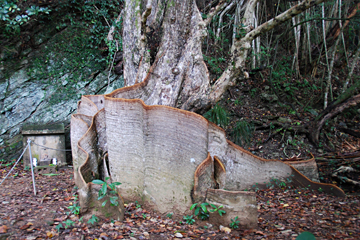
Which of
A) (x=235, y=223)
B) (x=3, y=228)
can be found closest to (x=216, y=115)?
(x=235, y=223)

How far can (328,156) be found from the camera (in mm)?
4941

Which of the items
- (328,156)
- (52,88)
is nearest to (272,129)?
(328,156)

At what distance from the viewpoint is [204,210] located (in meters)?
2.40

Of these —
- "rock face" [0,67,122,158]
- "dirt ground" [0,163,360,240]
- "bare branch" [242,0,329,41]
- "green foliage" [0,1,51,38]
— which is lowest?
"dirt ground" [0,163,360,240]

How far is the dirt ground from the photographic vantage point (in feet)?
7.57

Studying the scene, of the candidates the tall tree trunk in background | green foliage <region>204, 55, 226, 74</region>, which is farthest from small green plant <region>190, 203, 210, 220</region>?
green foliage <region>204, 55, 226, 74</region>

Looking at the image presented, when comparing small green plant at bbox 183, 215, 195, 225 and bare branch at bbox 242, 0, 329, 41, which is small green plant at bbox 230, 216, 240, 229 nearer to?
small green plant at bbox 183, 215, 195, 225

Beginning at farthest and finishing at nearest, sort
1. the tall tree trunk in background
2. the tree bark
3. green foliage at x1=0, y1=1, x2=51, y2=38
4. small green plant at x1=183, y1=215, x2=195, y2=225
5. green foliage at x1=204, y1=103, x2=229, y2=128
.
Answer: green foliage at x1=0, y1=1, x2=51, y2=38 < green foliage at x1=204, y1=103, x2=229, y2=128 < the tree bark < the tall tree trunk in background < small green plant at x1=183, y1=215, x2=195, y2=225

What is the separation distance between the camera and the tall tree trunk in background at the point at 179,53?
3240mm

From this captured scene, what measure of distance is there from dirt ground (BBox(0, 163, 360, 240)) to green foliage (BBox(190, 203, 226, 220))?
0.26 feet

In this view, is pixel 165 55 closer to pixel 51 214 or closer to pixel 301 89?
pixel 51 214

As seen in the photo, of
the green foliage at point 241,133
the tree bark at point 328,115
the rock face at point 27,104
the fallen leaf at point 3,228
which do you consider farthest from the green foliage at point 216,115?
the fallen leaf at point 3,228

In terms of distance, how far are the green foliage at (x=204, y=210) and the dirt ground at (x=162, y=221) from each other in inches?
3.2

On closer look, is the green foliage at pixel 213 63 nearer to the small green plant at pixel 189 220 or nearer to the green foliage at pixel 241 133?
the green foliage at pixel 241 133
